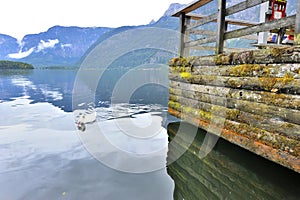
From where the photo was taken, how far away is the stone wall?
4289mm

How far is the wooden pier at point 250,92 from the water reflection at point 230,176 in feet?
1.59

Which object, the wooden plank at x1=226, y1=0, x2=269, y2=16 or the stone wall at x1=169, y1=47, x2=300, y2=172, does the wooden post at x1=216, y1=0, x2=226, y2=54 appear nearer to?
the wooden plank at x1=226, y1=0, x2=269, y2=16

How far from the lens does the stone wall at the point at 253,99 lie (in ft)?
14.1

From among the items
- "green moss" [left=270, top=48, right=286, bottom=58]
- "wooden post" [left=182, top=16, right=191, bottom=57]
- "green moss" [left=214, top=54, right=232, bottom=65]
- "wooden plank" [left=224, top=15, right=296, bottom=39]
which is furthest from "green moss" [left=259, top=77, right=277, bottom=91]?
"wooden post" [left=182, top=16, right=191, bottom=57]

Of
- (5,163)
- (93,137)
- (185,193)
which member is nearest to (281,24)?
(185,193)

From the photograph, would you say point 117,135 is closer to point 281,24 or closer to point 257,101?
point 257,101

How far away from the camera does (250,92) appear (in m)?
5.34

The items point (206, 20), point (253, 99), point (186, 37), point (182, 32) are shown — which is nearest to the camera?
point (253, 99)

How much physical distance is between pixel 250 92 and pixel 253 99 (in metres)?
0.19

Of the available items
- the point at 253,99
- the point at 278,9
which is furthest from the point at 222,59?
the point at 278,9

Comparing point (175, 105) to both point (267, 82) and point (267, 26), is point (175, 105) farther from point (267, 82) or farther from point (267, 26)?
point (267, 26)

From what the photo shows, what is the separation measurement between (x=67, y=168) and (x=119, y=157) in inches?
58.3

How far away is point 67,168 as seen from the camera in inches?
227

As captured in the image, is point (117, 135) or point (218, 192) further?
point (117, 135)
